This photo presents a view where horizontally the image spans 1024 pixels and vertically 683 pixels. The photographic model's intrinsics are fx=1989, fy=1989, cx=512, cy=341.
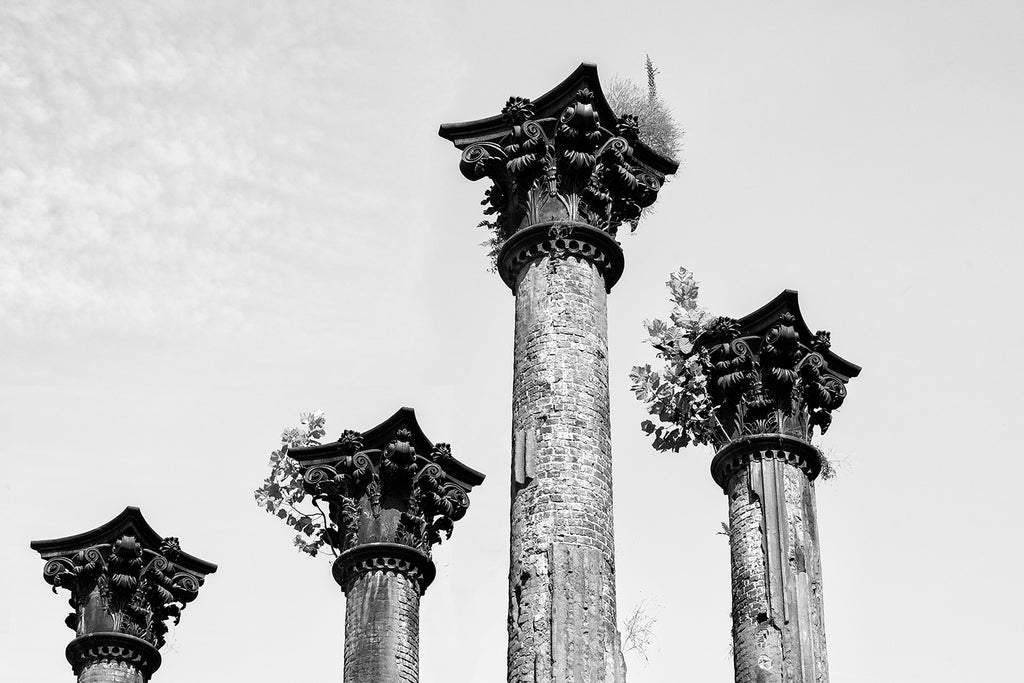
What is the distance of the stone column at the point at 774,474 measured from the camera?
1972cm

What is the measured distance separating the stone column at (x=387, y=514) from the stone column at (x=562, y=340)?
135 inches

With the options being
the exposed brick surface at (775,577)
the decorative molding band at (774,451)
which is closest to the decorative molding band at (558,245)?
the decorative molding band at (774,451)

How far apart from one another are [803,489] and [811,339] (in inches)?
70.7

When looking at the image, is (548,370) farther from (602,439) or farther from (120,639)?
(120,639)

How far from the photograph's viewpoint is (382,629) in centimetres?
2202

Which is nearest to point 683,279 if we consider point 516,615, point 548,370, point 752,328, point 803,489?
point 752,328

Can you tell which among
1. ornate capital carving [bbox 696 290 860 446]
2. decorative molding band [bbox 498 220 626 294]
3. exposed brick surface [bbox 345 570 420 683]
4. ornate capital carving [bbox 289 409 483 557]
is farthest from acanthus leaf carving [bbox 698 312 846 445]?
exposed brick surface [bbox 345 570 420 683]

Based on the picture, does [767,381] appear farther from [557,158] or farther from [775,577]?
[557,158]

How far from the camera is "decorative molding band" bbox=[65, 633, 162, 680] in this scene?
23.4 m

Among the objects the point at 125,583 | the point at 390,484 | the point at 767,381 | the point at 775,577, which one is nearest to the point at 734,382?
the point at 767,381

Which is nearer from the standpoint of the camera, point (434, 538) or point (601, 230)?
point (601, 230)

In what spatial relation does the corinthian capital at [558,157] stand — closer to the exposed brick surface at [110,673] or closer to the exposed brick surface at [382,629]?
the exposed brick surface at [382,629]

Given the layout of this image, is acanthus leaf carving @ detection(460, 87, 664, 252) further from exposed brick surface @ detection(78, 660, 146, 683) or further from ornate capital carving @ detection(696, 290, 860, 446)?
exposed brick surface @ detection(78, 660, 146, 683)

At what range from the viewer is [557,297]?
18875 mm
